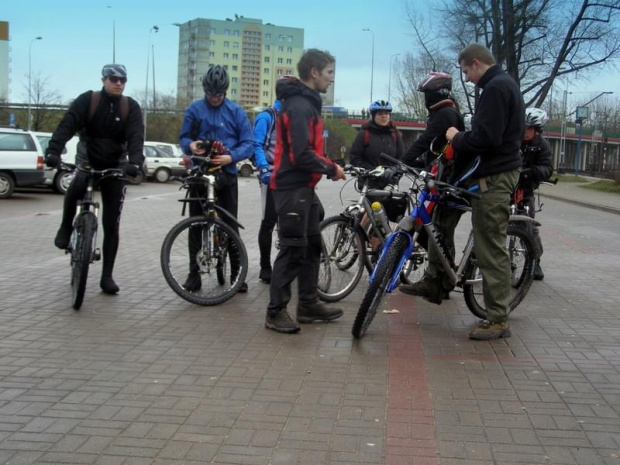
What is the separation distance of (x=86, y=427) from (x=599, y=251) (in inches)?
355

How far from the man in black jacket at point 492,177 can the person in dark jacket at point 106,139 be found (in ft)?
9.11

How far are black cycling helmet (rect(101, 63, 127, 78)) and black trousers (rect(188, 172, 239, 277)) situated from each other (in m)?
1.13

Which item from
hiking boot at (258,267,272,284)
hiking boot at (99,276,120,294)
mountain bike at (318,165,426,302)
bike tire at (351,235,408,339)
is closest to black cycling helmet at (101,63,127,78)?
hiking boot at (99,276,120,294)

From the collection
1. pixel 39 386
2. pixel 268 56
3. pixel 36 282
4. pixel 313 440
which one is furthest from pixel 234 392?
pixel 268 56

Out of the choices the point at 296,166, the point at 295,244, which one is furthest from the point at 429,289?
the point at 296,166

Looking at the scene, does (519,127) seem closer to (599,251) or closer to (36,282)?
(36,282)

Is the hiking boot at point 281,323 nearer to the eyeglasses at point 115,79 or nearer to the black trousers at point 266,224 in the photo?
the black trousers at point 266,224

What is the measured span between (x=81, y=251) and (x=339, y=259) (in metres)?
2.17

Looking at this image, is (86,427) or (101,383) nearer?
(86,427)

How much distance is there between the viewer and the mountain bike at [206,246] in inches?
233

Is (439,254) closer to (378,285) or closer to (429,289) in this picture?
(429,289)

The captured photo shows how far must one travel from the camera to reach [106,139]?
242 inches

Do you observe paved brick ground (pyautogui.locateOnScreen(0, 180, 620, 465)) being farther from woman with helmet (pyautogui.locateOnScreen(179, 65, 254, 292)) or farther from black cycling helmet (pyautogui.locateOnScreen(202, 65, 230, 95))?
black cycling helmet (pyautogui.locateOnScreen(202, 65, 230, 95))

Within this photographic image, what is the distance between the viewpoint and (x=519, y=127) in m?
4.96
